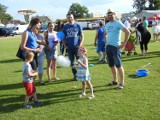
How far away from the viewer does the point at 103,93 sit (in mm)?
6797

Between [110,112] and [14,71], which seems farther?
[14,71]

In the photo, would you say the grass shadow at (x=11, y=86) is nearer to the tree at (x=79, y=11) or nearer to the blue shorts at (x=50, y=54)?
the blue shorts at (x=50, y=54)

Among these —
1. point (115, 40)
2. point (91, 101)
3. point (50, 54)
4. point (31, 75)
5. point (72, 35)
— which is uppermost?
point (72, 35)

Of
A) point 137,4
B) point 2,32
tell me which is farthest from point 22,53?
point 137,4

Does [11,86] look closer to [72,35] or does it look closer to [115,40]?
[72,35]

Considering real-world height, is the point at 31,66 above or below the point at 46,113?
above

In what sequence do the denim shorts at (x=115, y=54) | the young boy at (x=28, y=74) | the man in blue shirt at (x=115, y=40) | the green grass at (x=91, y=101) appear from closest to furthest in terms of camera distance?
the green grass at (x=91, y=101) → the young boy at (x=28, y=74) → the man in blue shirt at (x=115, y=40) → the denim shorts at (x=115, y=54)

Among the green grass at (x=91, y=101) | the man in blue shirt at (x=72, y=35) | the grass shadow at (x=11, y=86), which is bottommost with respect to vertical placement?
the green grass at (x=91, y=101)

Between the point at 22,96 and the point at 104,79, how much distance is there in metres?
2.63

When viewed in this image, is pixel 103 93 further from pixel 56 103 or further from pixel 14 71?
pixel 14 71

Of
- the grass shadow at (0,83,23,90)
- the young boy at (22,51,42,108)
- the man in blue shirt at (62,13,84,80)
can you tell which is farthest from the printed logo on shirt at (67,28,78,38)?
the young boy at (22,51,42,108)

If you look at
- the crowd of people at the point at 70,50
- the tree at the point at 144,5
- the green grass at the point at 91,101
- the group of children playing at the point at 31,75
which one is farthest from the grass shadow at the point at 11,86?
the tree at the point at 144,5

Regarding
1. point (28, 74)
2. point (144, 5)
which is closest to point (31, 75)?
point (28, 74)

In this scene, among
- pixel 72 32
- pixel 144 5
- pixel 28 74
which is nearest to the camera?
pixel 28 74
